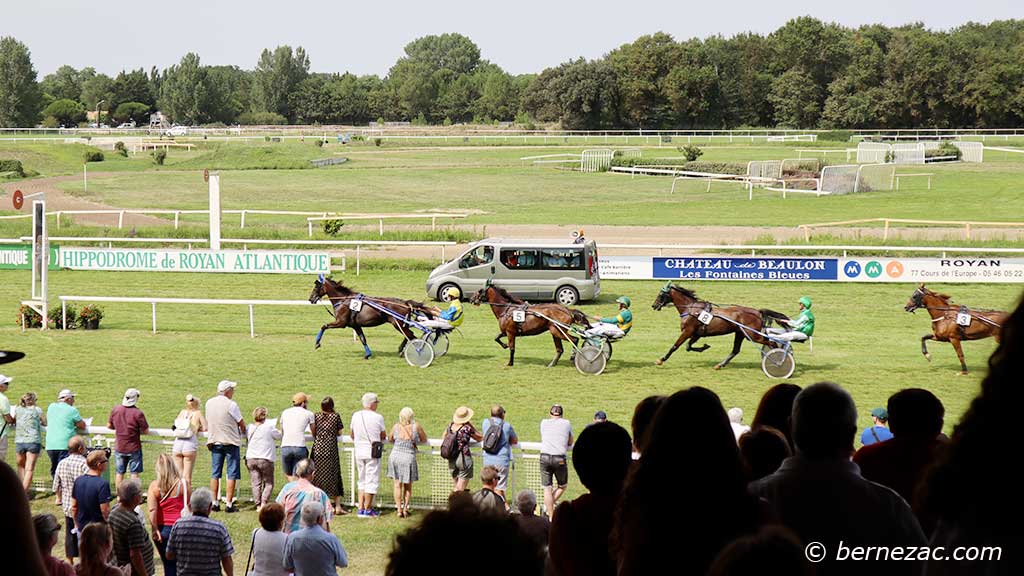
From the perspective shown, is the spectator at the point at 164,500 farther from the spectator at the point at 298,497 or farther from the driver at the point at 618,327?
the driver at the point at 618,327

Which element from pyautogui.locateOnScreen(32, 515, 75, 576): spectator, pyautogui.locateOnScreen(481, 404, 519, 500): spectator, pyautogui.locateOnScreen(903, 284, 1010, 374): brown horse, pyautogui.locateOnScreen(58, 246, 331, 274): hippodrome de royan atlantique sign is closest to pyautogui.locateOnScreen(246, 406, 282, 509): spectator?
pyautogui.locateOnScreen(481, 404, 519, 500): spectator

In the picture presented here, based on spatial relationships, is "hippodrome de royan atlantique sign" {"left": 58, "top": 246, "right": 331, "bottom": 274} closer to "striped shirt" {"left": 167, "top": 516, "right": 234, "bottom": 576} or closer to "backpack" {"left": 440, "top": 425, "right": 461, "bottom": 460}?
"backpack" {"left": 440, "top": 425, "right": 461, "bottom": 460}

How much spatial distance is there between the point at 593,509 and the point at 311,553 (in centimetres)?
316

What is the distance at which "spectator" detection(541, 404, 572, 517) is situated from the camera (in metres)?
10.5

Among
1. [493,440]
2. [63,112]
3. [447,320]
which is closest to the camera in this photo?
[493,440]

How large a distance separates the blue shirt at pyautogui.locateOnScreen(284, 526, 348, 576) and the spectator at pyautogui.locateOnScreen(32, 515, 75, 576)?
136cm

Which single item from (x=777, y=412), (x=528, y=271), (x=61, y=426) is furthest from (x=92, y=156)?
(x=777, y=412)

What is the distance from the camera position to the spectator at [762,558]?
A: 2016mm

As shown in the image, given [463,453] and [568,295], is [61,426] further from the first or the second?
[568,295]

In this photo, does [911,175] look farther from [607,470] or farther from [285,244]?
[607,470]

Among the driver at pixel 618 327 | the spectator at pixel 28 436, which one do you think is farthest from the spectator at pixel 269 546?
the driver at pixel 618 327

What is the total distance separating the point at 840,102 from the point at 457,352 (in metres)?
66.0

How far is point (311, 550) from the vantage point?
258 inches

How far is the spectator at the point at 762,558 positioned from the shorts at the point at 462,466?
8704 millimetres
